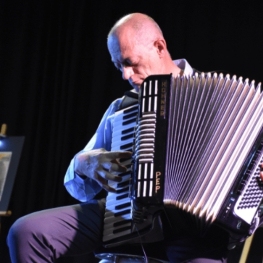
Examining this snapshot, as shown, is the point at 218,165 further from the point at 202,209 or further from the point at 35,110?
the point at 35,110

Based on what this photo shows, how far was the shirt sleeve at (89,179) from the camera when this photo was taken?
2.01 m

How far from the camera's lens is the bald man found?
1.73 m

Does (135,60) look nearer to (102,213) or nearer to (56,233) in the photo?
(102,213)

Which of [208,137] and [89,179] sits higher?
[208,137]

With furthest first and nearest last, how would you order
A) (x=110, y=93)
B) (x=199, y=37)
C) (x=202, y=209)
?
(x=110, y=93) < (x=199, y=37) < (x=202, y=209)

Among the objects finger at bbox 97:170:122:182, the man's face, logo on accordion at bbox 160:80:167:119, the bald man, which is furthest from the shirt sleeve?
logo on accordion at bbox 160:80:167:119

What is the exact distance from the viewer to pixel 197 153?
1.65 meters

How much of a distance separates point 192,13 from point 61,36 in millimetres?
797

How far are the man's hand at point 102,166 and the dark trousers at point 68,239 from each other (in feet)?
0.49

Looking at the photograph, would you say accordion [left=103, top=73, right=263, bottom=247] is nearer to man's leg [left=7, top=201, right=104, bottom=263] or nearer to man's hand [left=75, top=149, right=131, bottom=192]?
man's hand [left=75, top=149, right=131, bottom=192]

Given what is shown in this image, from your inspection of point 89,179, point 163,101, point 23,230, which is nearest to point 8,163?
point 89,179

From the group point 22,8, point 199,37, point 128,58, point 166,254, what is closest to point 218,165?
point 166,254

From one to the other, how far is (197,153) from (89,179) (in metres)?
0.51

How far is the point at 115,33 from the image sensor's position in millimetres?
2045
